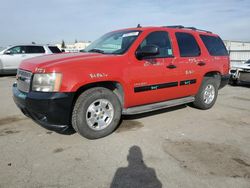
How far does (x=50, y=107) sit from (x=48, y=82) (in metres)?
0.37

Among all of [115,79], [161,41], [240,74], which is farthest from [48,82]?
[240,74]

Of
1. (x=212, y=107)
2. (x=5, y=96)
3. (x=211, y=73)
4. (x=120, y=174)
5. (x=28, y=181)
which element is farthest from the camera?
(x=5, y=96)

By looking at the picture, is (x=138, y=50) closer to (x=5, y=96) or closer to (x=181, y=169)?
(x=181, y=169)

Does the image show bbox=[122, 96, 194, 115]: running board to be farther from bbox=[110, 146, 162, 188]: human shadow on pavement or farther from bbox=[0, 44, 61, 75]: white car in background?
bbox=[0, 44, 61, 75]: white car in background

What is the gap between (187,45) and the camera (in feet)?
17.7

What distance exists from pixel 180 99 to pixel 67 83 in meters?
2.80

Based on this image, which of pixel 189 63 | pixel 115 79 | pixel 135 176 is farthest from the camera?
pixel 189 63

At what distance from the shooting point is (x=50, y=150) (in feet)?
12.1

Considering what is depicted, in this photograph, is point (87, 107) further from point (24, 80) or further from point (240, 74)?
point (240, 74)

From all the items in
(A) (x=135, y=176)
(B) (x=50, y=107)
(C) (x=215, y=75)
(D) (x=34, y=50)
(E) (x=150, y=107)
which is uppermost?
(D) (x=34, y=50)

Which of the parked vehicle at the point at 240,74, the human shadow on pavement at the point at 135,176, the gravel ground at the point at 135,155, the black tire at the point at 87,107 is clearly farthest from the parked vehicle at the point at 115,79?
the parked vehicle at the point at 240,74

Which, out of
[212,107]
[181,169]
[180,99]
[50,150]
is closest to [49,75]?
[50,150]

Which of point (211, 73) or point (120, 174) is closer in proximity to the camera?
point (120, 174)

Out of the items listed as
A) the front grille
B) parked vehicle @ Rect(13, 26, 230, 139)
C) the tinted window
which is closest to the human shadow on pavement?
parked vehicle @ Rect(13, 26, 230, 139)
